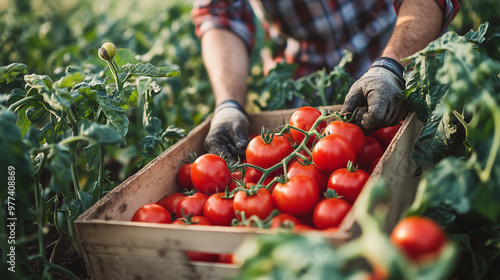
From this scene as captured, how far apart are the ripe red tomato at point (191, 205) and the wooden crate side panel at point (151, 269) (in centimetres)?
32

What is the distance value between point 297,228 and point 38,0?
7156 mm

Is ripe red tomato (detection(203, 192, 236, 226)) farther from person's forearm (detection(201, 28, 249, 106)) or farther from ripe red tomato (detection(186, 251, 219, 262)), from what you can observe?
person's forearm (detection(201, 28, 249, 106))

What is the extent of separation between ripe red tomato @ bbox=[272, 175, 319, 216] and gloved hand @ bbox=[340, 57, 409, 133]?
472 millimetres

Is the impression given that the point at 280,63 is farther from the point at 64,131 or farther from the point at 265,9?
the point at 64,131

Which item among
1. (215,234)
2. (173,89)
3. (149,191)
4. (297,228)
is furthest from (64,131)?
(173,89)

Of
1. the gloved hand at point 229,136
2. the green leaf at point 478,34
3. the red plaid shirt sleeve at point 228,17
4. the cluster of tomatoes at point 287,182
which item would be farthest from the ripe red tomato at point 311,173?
the red plaid shirt sleeve at point 228,17

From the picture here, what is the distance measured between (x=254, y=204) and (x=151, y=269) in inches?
16.3

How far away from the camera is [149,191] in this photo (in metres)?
1.79

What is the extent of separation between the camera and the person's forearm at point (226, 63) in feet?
8.84

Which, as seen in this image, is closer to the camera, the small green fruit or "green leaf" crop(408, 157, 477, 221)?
"green leaf" crop(408, 157, 477, 221)

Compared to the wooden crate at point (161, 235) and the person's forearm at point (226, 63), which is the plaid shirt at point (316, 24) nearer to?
the person's forearm at point (226, 63)

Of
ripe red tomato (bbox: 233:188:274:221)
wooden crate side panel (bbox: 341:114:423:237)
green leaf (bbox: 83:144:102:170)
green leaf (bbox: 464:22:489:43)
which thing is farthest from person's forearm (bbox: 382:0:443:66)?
green leaf (bbox: 83:144:102:170)

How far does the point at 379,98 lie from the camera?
5.56ft

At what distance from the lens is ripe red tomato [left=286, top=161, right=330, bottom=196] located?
1.61m
